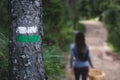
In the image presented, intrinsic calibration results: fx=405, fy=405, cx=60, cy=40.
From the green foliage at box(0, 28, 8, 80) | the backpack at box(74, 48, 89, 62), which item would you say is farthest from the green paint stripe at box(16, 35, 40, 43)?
the backpack at box(74, 48, 89, 62)

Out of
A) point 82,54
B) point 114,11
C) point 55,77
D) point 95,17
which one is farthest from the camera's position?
point 95,17

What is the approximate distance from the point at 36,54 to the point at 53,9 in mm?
8803

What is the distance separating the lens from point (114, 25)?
1288 inches

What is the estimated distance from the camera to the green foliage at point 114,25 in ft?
93.9

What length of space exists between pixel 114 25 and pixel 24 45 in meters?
29.0

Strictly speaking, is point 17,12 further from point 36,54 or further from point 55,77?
point 55,77

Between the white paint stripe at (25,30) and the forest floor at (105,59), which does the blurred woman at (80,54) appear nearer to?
the forest floor at (105,59)

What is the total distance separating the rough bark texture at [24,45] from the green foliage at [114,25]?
23506mm

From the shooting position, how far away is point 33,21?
13.7 feet

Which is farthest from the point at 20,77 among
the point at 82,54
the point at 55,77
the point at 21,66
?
the point at 82,54

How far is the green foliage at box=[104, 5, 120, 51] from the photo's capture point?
93.9 ft

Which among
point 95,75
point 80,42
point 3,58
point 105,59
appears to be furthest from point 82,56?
point 105,59

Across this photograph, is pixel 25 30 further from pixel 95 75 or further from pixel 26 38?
pixel 95 75

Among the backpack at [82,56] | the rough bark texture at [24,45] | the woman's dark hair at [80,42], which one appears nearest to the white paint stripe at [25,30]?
the rough bark texture at [24,45]
